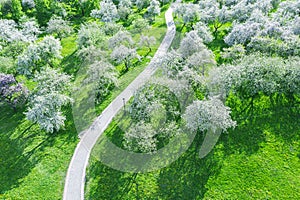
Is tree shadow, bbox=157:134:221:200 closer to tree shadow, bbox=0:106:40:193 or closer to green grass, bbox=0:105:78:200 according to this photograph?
green grass, bbox=0:105:78:200

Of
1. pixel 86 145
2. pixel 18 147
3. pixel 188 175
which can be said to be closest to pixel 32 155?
pixel 18 147

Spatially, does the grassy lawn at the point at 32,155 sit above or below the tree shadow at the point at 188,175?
above

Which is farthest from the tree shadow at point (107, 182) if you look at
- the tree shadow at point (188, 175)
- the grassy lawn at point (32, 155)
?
the tree shadow at point (188, 175)

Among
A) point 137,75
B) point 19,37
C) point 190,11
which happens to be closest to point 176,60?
point 137,75

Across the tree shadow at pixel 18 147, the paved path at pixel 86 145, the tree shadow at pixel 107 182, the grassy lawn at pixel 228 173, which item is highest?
the tree shadow at pixel 18 147

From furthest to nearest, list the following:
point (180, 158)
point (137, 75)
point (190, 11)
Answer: point (190, 11)
point (137, 75)
point (180, 158)

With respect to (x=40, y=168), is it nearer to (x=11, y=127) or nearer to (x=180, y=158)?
(x=11, y=127)

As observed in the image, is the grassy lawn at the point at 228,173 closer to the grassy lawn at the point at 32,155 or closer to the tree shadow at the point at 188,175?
the tree shadow at the point at 188,175

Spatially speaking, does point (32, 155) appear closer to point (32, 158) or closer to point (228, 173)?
point (32, 158)

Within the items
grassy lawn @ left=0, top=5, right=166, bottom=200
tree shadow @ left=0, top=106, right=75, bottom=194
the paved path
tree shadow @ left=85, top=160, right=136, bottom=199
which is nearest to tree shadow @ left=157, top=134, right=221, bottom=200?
tree shadow @ left=85, top=160, right=136, bottom=199
